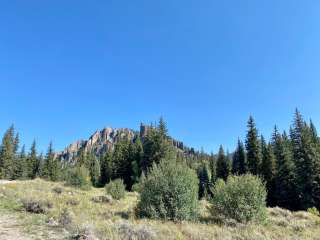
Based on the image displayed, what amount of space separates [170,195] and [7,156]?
6313cm

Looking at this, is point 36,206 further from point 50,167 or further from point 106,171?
point 50,167

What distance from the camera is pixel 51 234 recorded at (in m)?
9.20

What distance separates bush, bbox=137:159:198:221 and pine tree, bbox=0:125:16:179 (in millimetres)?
59414

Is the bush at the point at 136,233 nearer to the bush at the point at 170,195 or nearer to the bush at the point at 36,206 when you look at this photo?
the bush at the point at 170,195

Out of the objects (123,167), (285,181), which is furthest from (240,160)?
(123,167)

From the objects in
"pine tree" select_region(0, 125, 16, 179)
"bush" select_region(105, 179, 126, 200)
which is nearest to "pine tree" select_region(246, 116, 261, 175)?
"bush" select_region(105, 179, 126, 200)

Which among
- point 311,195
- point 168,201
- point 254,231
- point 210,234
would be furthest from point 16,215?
point 311,195

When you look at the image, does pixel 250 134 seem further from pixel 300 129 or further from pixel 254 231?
pixel 254 231

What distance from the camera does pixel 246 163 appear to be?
156 ft

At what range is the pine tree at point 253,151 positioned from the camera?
44531mm

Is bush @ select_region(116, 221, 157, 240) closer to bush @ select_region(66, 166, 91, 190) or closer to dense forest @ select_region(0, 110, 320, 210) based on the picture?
dense forest @ select_region(0, 110, 320, 210)

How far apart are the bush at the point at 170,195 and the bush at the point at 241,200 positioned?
1247mm

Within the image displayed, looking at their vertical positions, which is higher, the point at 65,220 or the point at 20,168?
the point at 20,168

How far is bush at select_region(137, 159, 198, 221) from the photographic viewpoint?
13.0 meters
